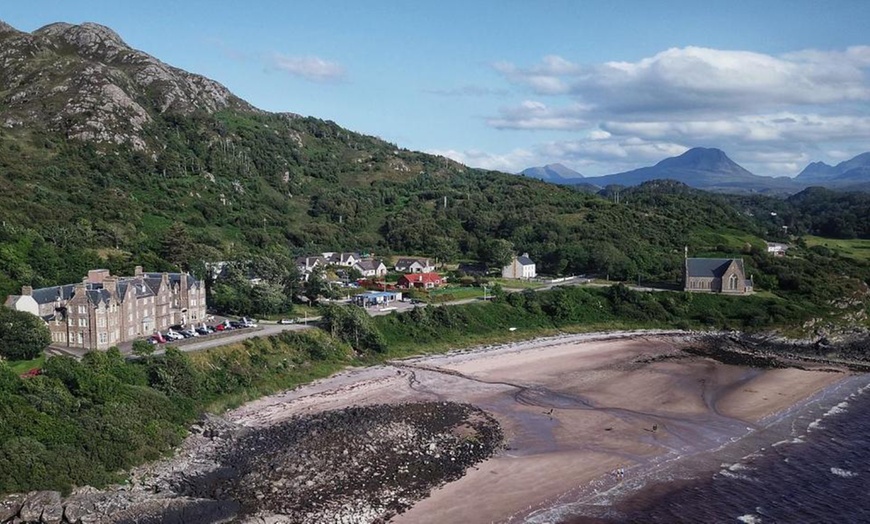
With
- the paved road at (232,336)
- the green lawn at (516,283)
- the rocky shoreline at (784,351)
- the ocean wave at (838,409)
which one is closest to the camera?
the ocean wave at (838,409)

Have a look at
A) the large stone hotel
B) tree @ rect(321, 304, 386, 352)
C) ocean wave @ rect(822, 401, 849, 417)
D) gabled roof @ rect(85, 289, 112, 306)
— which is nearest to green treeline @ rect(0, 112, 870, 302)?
the large stone hotel

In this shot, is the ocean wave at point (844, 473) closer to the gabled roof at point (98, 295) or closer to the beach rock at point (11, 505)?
the beach rock at point (11, 505)

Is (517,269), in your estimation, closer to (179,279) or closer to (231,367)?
(179,279)

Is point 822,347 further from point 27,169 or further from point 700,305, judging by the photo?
point 27,169

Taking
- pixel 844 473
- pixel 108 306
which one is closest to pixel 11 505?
pixel 108 306

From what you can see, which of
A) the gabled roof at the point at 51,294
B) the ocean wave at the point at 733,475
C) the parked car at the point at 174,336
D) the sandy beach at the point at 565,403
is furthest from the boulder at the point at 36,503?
the ocean wave at the point at 733,475

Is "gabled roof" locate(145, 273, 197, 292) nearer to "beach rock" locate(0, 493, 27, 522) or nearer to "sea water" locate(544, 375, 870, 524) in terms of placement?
"beach rock" locate(0, 493, 27, 522)

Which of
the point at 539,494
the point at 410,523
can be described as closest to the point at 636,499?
the point at 539,494
